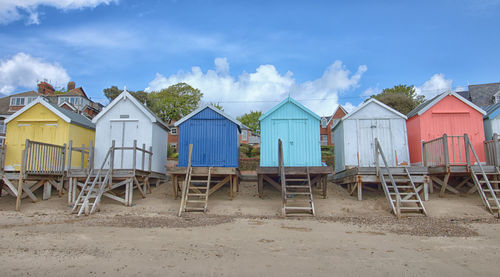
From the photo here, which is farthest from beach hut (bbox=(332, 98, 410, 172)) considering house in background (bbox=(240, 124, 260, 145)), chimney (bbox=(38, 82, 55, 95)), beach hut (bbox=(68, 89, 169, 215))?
chimney (bbox=(38, 82, 55, 95))

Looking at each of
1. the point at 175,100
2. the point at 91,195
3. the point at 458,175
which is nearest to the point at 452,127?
the point at 458,175

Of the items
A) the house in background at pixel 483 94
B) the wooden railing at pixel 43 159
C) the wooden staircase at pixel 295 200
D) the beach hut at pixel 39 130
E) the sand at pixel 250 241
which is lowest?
the sand at pixel 250 241

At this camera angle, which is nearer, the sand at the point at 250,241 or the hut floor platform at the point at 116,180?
the sand at the point at 250,241

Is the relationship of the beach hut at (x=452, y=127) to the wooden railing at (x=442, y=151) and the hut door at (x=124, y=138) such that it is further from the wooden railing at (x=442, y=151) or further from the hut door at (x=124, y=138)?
the hut door at (x=124, y=138)

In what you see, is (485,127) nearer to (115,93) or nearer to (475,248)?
(475,248)

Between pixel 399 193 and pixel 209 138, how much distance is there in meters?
7.88

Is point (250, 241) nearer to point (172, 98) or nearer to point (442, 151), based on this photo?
point (442, 151)

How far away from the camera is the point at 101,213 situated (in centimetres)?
1220

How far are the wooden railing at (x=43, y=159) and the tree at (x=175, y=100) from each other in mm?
28991

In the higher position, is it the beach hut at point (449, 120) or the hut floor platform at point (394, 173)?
the beach hut at point (449, 120)

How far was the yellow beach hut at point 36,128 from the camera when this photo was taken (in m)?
15.9

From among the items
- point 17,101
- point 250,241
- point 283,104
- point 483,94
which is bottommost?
point 250,241

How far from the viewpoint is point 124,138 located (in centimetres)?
1582

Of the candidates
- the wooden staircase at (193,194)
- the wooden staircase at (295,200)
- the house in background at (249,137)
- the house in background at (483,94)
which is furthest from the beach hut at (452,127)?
the house in background at (249,137)
